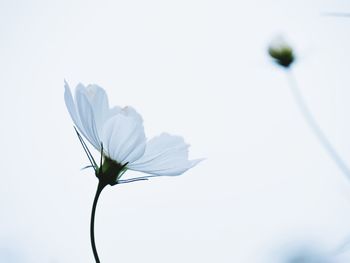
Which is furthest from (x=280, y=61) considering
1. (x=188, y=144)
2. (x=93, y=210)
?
(x=93, y=210)

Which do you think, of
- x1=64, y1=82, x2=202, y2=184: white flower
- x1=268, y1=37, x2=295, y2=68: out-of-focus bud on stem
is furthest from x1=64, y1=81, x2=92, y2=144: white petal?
x1=268, y1=37, x2=295, y2=68: out-of-focus bud on stem

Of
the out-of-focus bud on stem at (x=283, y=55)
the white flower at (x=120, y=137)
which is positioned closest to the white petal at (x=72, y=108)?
the white flower at (x=120, y=137)

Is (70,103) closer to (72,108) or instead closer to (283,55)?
(72,108)

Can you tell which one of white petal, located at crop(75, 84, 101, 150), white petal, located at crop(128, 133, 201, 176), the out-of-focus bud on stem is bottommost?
white petal, located at crop(128, 133, 201, 176)

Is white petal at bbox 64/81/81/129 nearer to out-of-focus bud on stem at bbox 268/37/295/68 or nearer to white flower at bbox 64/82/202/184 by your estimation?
white flower at bbox 64/82/202/184

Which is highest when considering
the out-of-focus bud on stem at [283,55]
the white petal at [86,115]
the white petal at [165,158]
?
the out-of-focus bud on stem at [283,55]

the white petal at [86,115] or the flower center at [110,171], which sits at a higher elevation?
the white petal at [86,115]

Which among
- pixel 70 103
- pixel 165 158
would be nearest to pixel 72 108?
pixel 70 103

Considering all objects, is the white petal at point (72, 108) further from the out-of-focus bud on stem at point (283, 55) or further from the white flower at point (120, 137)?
the out-of-focus bud on stem at point (283, 55)

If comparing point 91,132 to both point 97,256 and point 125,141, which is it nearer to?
point 125,141
